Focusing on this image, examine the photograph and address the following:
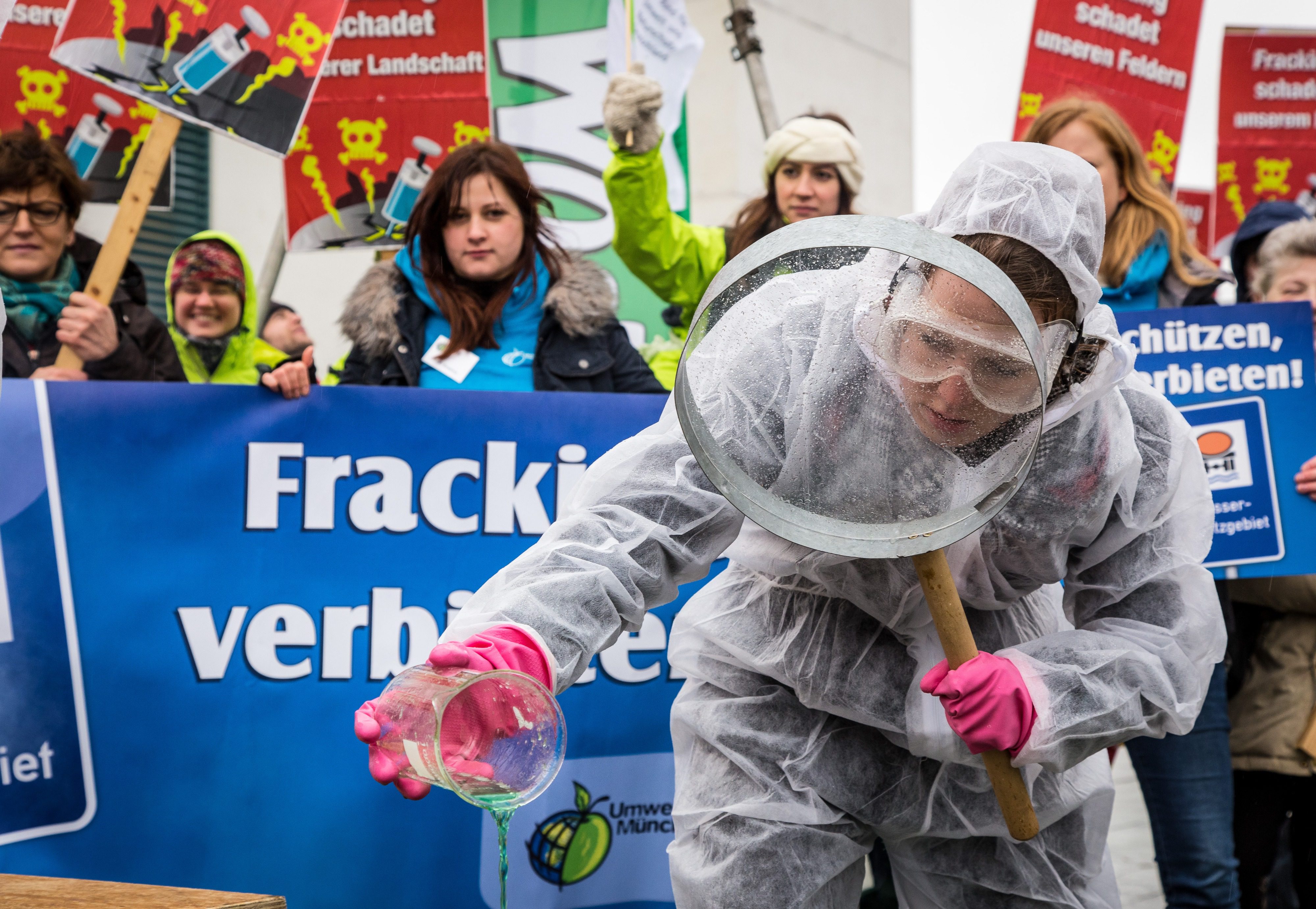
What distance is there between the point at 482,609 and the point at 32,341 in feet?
7.91

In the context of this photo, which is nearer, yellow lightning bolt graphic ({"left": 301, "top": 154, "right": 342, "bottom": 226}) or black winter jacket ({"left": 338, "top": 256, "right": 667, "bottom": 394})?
black winter jacket ({"left": 338, "top": 256, "right": 667, "bottom": 394})

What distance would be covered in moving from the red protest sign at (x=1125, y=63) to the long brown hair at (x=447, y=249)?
229 centimetres

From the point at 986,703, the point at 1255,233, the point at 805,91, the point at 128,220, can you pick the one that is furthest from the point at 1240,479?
the point at 805,91

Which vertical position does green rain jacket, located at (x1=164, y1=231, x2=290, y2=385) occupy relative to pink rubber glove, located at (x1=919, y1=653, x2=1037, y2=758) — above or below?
above

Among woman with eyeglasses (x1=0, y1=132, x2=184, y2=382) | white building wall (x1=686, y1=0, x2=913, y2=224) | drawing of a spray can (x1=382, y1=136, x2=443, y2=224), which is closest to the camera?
woman with eyeglasses (x1=0, y1=132, x2=184, y2=382)

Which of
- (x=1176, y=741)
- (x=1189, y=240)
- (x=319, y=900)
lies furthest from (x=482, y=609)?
(x=1189, y=240)

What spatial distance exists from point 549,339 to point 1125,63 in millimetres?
3144

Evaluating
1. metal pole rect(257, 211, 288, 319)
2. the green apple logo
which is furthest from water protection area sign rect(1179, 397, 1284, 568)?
metal pole rect(257, 211, 288, 319)

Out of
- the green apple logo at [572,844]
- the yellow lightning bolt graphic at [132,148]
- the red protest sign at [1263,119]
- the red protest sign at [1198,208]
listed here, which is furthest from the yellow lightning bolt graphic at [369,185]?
the red protest sign at [1198,208]

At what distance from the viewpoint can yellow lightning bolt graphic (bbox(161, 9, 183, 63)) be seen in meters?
3.35

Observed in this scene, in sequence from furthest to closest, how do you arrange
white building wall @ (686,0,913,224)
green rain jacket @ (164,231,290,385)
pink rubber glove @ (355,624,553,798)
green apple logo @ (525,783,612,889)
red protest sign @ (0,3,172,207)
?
white building wall @ (686,0,913,224), red protest sign @ (0,3,172,207), green rain jacket @ (164,231,290,385), green apple logo @ (525,783,612,889), pink rubber glove @ (355,624,553,798)

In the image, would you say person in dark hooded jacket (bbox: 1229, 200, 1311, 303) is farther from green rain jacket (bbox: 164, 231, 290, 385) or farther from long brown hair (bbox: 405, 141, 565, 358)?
green rain jacket (bbox: 164, 231, 290, 385)

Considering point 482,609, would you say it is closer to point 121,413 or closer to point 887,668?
point 887,668

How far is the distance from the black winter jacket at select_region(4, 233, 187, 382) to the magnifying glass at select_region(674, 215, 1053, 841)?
6.49ft
